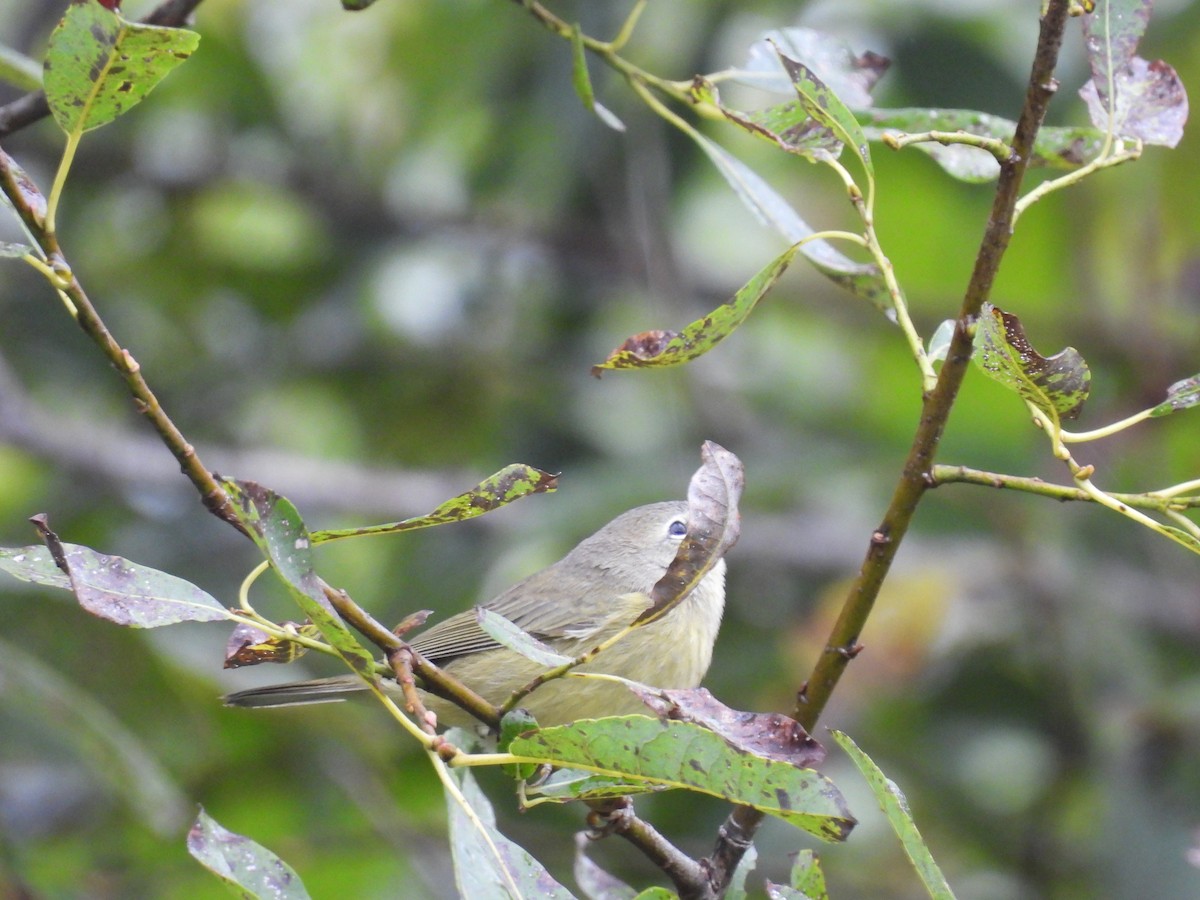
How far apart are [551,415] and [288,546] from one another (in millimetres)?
4471

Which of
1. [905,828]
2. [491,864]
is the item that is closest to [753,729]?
[905,828]

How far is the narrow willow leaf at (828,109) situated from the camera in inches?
76.6

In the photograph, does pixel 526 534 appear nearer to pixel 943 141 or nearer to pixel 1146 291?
pixel 1146 291

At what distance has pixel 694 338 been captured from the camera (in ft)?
6.56

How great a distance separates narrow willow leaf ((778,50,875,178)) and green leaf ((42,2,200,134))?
0.82 meters

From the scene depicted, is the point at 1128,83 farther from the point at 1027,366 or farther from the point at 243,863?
the point at 243,863

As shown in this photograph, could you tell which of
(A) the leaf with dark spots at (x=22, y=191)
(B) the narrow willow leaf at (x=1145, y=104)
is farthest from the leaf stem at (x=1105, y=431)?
(A) the leaf with dark spots at (x=22, y=191)

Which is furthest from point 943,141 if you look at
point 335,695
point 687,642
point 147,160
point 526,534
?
point 147,160

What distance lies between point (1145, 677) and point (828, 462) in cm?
145

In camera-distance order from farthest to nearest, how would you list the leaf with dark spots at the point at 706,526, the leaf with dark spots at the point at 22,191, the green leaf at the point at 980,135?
the green leaf at the point at 980,135 < the leaf with dark spots at the point at 706,526 < the leaf with dark spots at the point at 22,191

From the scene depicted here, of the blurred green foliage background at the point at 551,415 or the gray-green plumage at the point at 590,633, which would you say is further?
the blurred green foliage background at the point at 551,415

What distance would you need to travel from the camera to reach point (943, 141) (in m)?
1.86

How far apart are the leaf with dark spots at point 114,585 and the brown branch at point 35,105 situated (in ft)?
3.32

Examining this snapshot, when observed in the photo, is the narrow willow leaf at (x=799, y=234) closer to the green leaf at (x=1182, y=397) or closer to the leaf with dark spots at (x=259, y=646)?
the green leaf at (x=1182, y=397)
